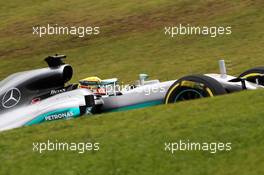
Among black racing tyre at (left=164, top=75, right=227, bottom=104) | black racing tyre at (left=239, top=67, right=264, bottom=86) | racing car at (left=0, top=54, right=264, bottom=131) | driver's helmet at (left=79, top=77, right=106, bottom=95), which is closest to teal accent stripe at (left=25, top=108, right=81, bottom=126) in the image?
racing car at (left=0, top=54, right=264, bottom=131)

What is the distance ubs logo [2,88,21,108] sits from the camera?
9.92 meters

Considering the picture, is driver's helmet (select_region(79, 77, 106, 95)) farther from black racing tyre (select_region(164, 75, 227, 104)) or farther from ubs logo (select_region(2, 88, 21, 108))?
black racing tyre (select_region(164, 75, 227, 104))

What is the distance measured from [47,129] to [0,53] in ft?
58.8

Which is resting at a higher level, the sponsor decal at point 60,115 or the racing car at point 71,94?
the racing car at point 71,94

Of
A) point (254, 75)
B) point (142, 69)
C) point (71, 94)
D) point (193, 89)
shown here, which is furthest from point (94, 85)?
point (142, 69)

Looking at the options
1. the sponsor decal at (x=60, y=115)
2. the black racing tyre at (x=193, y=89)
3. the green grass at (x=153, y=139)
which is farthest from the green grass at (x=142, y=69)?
the sponsor decal at (x=60, y=115)

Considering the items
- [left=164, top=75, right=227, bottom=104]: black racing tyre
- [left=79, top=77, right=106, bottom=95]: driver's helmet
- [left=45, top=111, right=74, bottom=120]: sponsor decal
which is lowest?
[left=45, top=111, right=74, bottom=120]: sponsor decal

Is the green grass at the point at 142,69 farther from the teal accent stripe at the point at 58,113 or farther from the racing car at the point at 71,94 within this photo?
the teal accent stripe at the point at 58,113

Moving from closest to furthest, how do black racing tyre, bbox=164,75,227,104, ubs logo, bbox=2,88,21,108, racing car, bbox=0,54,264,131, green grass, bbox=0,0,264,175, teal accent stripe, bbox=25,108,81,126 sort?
green grass, bbox=0,0,264,175, black racing tyre, bbox=164,75,227,104, racing car, bbox=0,54,264,131, teal accent stripe, bbox=25,108,81,126, ubs logo, bbox=2,88,21,108

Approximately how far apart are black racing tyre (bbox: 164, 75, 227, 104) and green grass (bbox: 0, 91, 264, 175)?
51cm

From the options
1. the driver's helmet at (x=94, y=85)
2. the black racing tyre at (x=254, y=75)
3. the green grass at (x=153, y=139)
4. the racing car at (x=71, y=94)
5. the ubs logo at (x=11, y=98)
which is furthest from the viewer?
the driver's helmet at (x=94, y=85)

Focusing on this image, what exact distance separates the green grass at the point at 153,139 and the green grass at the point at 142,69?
12mm

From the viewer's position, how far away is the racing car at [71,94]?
352 inches

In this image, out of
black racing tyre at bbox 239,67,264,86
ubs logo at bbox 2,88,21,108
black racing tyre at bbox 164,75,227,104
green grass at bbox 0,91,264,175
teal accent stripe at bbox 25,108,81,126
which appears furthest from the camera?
black racing tyre at bbox 239,67,264,86
